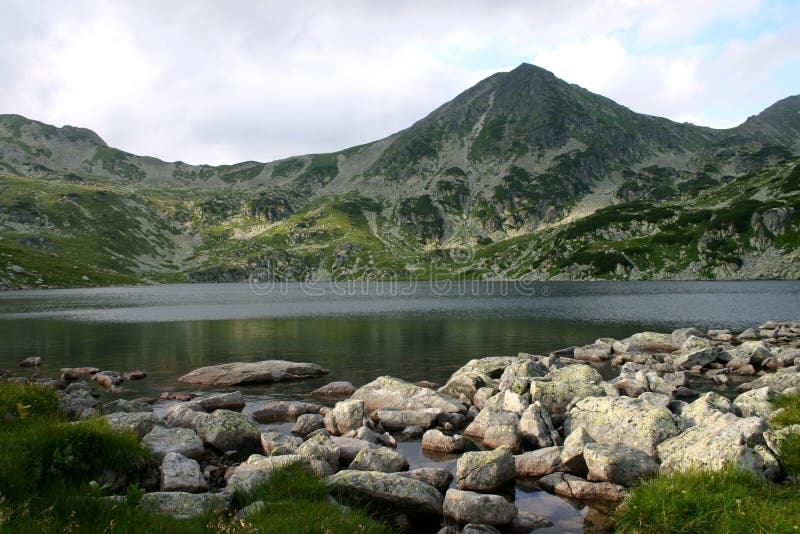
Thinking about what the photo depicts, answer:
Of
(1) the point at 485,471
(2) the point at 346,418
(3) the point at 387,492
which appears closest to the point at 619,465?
(1) the point at 485,471

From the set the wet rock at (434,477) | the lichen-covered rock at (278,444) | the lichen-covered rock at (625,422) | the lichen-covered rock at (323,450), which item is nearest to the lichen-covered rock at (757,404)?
the lichen-covered rock at (625,422)

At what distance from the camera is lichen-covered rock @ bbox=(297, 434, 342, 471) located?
629 inches

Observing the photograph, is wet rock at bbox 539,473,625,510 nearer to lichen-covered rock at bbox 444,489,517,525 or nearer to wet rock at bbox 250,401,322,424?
lichen-covered rock at bbox 444,489,517,525

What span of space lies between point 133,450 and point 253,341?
4621cm

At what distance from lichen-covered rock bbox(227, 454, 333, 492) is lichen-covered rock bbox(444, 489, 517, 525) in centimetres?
374

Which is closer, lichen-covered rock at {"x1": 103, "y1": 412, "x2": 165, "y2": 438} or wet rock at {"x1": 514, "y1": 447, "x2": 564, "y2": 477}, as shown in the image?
wet rock at {"x1": 514, "y1": 447, "x2": 564, "y2": 477}

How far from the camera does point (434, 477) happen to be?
50.0 ft

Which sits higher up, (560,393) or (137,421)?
(137,421)

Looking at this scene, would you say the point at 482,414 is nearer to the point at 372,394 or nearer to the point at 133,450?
the point at 372,394

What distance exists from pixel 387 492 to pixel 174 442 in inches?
353

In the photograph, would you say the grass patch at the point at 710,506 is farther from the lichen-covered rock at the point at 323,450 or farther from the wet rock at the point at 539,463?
the lichen-covered rock at the point at 323,450

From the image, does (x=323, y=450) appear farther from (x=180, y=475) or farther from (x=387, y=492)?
(x=180, y=475)

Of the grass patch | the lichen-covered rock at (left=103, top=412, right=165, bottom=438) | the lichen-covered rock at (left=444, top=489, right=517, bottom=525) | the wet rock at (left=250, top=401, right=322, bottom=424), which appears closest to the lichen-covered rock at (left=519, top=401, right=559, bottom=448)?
the lichen-covered rock at (left=444, top=489, right=517, bottom=525)

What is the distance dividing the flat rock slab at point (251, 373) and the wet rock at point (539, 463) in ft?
76.8
